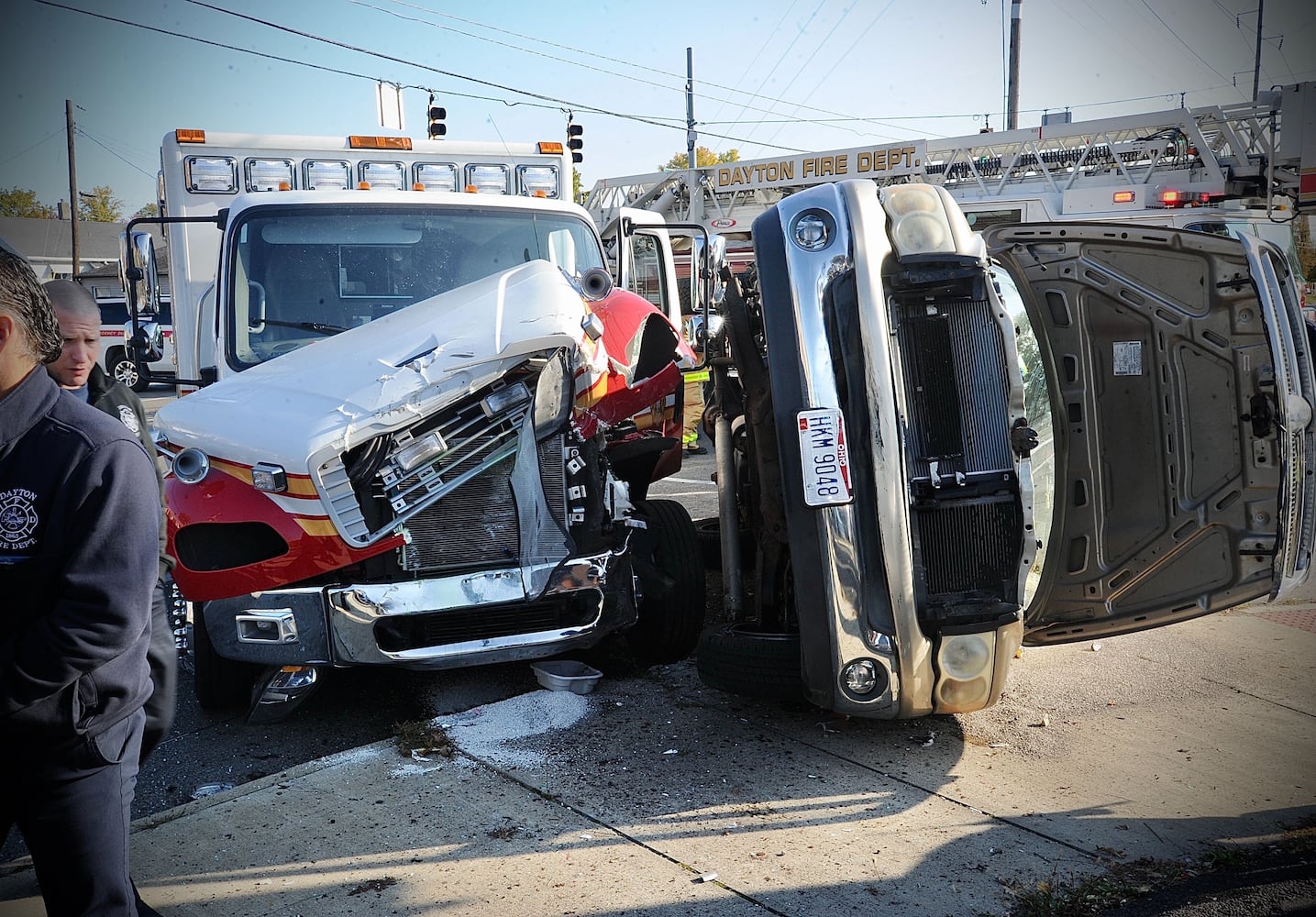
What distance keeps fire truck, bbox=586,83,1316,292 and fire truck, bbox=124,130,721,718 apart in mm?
8379

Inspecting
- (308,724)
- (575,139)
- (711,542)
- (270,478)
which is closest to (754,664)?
(270,478)

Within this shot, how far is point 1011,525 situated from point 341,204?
393cm

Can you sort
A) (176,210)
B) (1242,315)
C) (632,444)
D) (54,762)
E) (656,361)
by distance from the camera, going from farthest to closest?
(176,210), (656,361), (632,444), (1242,315), (54,762)

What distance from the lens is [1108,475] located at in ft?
13.7

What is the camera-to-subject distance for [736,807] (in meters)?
3.57

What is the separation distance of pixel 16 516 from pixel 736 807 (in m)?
2.38

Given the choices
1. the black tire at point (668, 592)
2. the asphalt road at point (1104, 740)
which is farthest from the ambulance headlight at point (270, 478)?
the black tire at point (668, 592)

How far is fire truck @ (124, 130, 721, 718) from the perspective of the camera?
3.95 meters

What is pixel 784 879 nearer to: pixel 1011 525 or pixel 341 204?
pixel 1011 525

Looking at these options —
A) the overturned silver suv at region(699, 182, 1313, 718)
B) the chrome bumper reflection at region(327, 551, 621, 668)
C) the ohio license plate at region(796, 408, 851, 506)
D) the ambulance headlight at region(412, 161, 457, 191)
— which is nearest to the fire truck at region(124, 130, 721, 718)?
the chrome bumper reflection at region(327, 551, 621, 668)

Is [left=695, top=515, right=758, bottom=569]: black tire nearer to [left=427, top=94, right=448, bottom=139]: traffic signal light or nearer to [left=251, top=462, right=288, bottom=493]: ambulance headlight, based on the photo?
[left=251, top=462, right=288, bottom=493]: ambulance headlight

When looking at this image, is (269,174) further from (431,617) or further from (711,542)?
(431,617)

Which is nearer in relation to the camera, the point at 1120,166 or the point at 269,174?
the point at 269,174

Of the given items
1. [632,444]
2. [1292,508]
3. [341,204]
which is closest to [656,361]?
[632,444]
